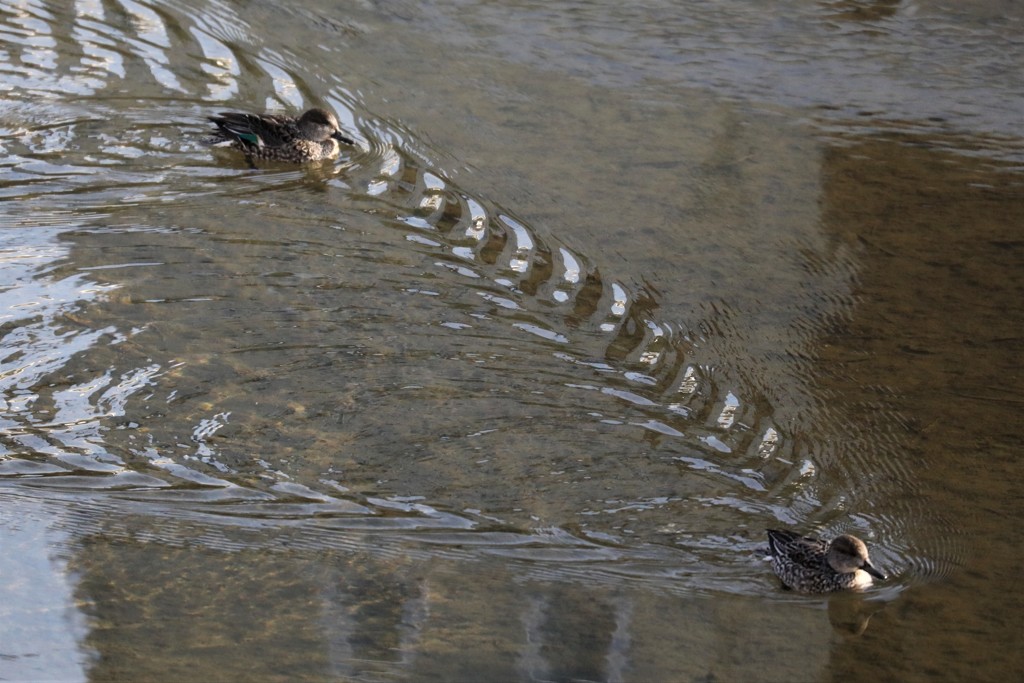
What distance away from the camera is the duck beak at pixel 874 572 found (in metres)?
4.87

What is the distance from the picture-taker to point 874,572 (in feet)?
16.2

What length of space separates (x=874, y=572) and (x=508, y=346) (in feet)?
7.50

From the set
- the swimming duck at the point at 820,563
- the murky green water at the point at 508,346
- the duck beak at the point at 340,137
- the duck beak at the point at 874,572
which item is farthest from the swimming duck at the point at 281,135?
the duck beak at the point at 874,572

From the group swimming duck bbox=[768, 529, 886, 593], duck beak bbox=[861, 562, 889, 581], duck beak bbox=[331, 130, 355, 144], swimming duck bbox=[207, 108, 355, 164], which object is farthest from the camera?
duck beak bbox=[331, 130, 355, 144]

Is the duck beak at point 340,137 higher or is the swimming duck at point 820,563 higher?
the duck beak at point 340,137

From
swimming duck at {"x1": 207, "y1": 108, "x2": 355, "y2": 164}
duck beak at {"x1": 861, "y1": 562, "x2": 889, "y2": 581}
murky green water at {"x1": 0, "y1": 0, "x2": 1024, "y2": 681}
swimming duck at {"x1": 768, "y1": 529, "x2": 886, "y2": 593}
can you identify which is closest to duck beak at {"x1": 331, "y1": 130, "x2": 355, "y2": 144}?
swimming duck at {"x1": 207, "y1": 108, "x2": 355, "y2": 164}

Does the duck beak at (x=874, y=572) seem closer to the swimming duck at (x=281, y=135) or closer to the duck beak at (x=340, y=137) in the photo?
the swimming duck at (x=281, y=135)

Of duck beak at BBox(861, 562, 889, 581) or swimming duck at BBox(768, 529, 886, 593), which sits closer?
swimming duck at BBox(768, 529, 886, 593)

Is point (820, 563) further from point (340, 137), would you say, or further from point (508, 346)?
point (340, 137)

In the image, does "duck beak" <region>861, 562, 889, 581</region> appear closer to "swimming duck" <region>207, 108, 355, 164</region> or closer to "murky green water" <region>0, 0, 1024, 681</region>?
"murky green water" <region>0, 0, 1024, 681</region>

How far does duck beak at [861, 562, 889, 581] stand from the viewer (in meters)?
4.87

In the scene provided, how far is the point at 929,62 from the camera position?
1008cm

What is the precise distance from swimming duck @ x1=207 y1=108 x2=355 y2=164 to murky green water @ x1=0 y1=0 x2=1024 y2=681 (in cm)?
15

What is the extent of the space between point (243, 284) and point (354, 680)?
3.02 metres
